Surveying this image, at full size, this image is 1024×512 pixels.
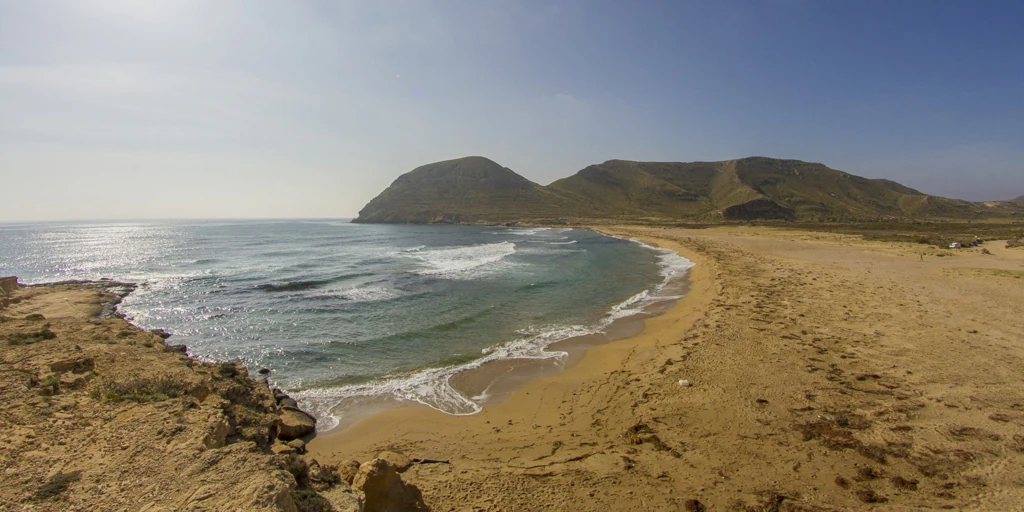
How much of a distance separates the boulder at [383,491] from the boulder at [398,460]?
1.51m

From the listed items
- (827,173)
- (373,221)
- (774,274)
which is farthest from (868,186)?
(373,221)

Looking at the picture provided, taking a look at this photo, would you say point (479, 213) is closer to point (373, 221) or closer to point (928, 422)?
point (373, 221)

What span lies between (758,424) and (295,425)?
→ 378 inches

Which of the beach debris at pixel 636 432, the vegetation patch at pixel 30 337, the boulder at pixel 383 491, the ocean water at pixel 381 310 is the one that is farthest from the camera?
the ocean water at pixel 381 310

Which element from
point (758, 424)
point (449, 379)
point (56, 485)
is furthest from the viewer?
point (449, 379)

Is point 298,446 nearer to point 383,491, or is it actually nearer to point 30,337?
point 383,491

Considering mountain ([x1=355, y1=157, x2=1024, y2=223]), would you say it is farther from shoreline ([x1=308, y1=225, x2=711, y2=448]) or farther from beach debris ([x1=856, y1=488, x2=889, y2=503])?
beach debris ([x1=856, y1=488, x2=889, y2=503])

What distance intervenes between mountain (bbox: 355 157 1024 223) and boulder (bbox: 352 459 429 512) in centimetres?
10735

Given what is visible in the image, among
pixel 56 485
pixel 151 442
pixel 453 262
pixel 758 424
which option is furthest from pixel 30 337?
pixel 453 262

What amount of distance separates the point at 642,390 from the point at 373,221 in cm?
13834

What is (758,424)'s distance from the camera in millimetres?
7539

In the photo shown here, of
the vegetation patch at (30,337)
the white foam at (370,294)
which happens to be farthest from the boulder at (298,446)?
the white foam at (370,294)

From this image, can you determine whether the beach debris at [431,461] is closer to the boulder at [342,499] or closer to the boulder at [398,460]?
the boulder at [398,460]

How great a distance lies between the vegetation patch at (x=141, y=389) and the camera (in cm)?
648
